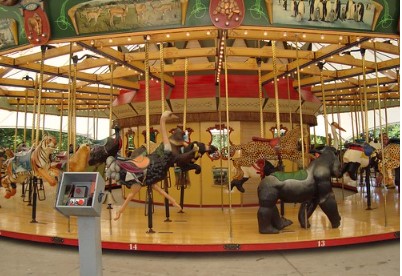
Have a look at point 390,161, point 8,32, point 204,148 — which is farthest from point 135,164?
point 390,161

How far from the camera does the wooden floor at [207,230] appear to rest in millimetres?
5387

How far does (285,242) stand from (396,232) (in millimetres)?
1840

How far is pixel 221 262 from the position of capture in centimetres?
531

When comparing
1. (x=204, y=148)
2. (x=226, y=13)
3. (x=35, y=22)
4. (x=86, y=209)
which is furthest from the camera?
(x=204, y=148)

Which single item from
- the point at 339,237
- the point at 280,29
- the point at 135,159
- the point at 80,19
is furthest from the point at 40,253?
the point at 280,29

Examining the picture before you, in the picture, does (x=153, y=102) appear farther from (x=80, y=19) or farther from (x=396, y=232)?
(x=396, y=232)

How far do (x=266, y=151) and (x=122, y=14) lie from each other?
3.26m

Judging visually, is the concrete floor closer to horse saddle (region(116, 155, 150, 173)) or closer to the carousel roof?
horse saddle (region(116, 155, 150, 173))

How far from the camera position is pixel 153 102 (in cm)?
970

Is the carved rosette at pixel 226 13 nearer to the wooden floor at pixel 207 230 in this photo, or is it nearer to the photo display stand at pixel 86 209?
the wooden floor at pixel 207 230

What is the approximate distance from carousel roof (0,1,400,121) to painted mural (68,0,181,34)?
0.12 m

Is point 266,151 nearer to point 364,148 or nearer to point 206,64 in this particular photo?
point 364,148

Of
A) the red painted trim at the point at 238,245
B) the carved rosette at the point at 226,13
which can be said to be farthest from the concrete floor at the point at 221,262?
the carved rosette at the point at 226,13

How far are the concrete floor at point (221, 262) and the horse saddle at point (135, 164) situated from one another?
1.26m
